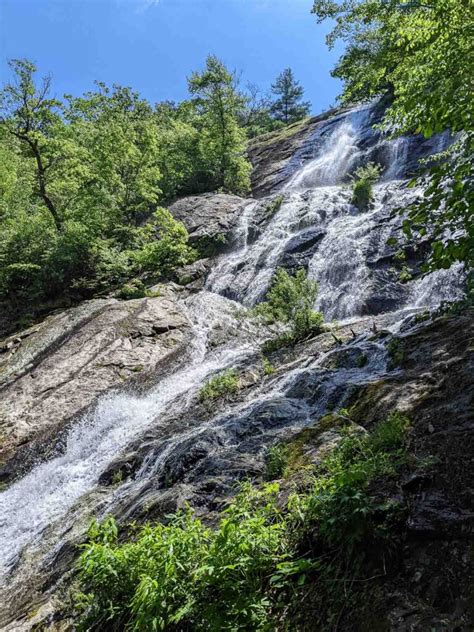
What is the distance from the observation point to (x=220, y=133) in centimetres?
2903

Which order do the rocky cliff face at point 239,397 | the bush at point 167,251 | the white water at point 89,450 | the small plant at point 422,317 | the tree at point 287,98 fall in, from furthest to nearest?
1. the tree at point 287,98
2. the bush at point 167,251
3. the small plant at point 422,317
4. the white water at point 89,450
5. the rocky cliff face at point 239,397

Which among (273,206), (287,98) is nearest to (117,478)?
(273,206)

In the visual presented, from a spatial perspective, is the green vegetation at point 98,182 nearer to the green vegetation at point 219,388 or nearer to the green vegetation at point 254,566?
the green vegetation at point 219,388

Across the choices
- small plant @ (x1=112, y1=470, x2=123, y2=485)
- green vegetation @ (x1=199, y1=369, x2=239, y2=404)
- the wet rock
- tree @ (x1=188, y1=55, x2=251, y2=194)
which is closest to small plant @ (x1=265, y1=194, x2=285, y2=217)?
the wet rock

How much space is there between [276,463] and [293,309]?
22.4 ft

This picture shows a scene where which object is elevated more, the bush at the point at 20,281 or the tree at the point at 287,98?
the tree at the point at 287,98

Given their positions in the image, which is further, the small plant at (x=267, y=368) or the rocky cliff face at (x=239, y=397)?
the small plant at (x=267, y=368)

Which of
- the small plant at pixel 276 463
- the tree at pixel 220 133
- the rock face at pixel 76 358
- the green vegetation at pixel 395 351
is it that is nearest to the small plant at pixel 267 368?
the green vegetation at pixel 395 351

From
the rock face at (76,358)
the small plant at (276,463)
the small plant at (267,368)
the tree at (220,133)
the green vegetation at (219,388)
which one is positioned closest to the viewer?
the small plant at (276,463)

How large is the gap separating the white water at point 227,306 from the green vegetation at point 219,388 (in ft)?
2.28

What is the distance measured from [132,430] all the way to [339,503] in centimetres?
779

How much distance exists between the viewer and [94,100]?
90.3ft

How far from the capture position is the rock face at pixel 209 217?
2173cm

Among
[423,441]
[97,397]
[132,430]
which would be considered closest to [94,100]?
[97,397]
